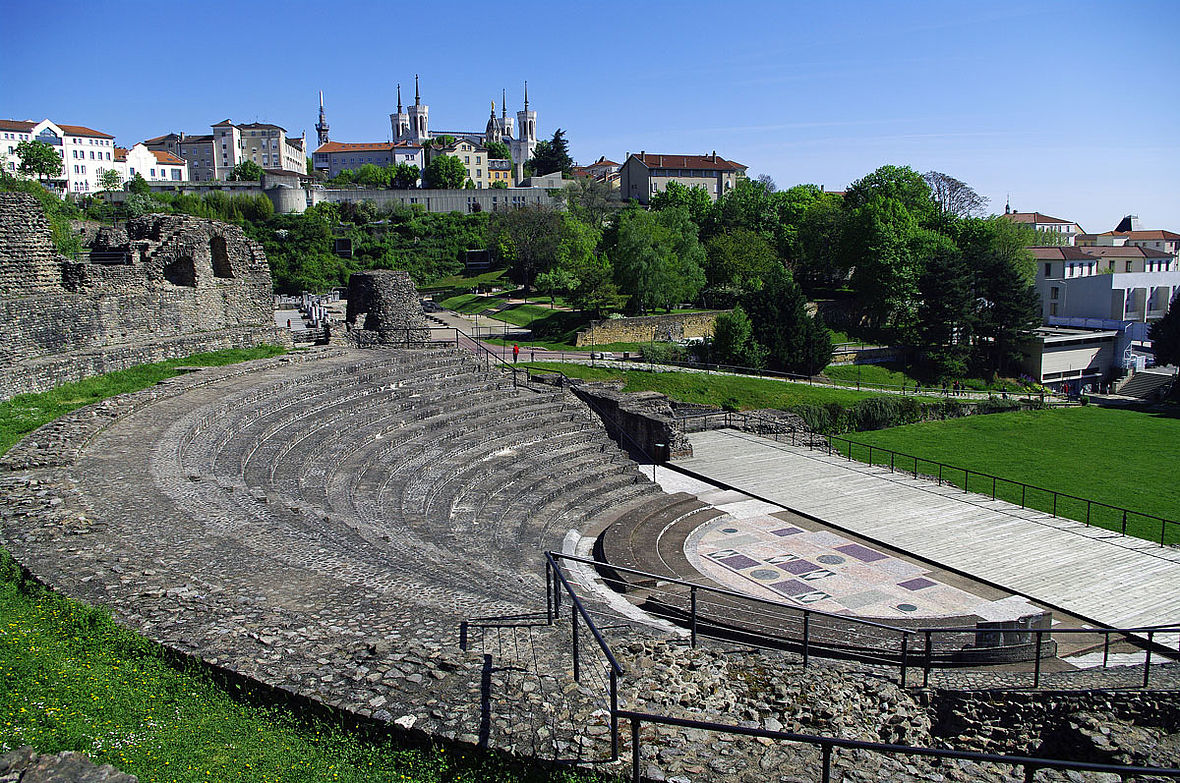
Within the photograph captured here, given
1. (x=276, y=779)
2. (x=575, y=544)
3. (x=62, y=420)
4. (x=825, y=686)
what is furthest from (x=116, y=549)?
(x=575, y=544)

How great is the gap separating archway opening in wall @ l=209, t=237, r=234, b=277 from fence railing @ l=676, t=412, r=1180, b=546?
15673 millimetres

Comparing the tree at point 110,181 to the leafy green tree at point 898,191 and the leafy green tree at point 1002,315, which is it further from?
the leafy green tree at point 1002,315

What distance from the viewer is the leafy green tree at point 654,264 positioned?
44.8 m

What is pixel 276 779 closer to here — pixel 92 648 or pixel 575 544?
pixel 92 648

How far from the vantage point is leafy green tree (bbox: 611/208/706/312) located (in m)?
44.8

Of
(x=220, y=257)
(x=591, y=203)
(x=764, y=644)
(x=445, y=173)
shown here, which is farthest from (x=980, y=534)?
(x=445, y=173)

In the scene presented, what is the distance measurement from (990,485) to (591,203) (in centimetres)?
5668

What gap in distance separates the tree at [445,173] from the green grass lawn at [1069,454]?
82.4m

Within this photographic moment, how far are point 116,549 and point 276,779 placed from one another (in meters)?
4.51

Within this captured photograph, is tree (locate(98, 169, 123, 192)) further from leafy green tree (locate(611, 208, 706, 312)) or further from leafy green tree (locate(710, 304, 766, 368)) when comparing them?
leafy green tree (locate(710, 304, 766, 368))

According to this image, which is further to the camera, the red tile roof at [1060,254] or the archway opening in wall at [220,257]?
the red tile roof at [1060,254]

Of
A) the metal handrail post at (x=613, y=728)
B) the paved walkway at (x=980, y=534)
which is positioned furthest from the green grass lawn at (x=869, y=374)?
the metal handrail post at (x=613, y=728)

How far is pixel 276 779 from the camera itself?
492cm

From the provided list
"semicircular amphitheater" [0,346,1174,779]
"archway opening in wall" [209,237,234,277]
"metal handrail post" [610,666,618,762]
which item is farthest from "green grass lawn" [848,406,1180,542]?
"archway opening in wall" [209,237,234,277]
